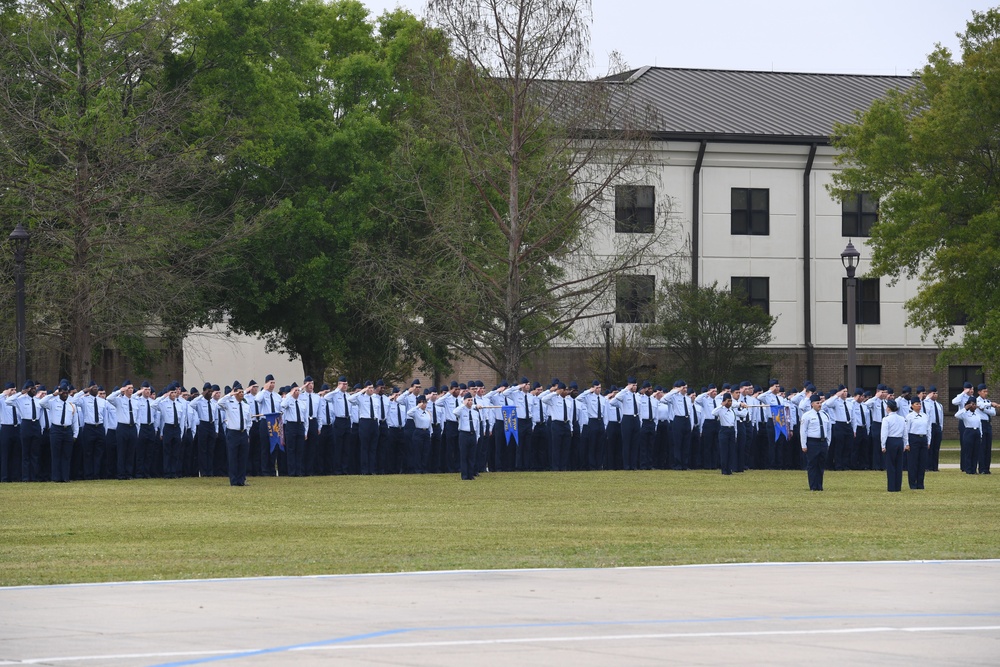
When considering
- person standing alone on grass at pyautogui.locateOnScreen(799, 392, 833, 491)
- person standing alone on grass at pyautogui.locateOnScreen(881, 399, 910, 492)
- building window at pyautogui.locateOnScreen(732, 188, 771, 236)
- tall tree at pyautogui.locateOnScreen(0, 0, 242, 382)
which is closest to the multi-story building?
building window at pyautogui.locateOnScreen(732, 188, 771, 236)

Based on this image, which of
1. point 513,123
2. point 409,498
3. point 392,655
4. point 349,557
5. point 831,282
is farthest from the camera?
point 831,282

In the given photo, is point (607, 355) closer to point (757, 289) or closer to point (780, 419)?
point (757, 289)

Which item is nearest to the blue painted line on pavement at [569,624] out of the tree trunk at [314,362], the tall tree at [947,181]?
the tall tree at [947,181]

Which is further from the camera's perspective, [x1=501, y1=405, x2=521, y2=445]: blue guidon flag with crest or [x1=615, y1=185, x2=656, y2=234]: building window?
[x1=615, y1=185, x2=656, y2=234]: building window

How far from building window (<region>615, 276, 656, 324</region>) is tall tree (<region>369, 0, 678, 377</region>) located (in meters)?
0.41

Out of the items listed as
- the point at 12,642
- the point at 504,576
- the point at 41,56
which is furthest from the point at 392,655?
the point at 41,56

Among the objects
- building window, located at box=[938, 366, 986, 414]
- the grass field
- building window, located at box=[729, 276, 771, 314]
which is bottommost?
the grass field

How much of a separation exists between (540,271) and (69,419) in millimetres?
15432

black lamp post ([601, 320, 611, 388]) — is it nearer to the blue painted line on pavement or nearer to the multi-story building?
the multi-story building

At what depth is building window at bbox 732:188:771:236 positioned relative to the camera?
57.6 m

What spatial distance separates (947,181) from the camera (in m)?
44.5

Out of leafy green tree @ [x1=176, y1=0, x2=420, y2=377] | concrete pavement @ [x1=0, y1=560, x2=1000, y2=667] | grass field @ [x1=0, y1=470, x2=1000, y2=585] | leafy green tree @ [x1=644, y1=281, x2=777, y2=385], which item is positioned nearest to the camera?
concrete pavement @ [x1=0, y1=560, x2=1000, y2=667]

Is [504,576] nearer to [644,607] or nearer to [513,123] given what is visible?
[644,607]

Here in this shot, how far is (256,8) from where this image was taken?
46.7 meters
